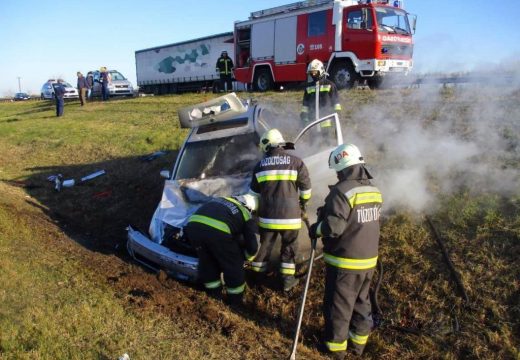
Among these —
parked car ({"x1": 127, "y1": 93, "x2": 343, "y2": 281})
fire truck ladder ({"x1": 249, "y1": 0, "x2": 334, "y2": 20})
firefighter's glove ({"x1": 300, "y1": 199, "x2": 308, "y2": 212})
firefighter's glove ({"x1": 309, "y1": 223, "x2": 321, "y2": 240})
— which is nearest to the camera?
firefighter's glove ({"x1": 309, "y1": 223, "x2": 321, "y2": 240})

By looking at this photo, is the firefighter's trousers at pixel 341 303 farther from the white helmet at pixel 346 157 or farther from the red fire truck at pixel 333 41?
the red fire truck at pixel 333 41

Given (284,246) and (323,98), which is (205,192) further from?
(323,98)

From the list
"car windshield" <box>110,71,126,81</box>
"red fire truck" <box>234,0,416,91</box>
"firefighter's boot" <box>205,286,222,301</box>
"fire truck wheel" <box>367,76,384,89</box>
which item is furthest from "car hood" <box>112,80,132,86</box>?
"firefighter's boot" <box>205,286,222,301</box>

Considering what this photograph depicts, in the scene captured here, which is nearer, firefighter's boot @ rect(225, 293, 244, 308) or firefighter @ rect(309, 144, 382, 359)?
firefighter @ rect(309, 144, 382, 359)

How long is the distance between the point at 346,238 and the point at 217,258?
142 cm

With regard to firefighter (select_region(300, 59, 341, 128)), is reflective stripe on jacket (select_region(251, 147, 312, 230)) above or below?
below

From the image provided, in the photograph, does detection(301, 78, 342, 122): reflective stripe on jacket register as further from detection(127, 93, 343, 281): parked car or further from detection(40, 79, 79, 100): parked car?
detection(40, 79, 79, 100): parked car

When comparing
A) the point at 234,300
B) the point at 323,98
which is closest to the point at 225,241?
the point at 234,300

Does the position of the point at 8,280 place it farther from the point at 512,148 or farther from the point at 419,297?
the point at 512,148

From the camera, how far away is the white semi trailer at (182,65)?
25.3 meters

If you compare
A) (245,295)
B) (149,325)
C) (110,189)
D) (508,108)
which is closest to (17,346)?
(149,325)

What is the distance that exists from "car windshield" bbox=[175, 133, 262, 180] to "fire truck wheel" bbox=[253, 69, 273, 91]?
37.6ft

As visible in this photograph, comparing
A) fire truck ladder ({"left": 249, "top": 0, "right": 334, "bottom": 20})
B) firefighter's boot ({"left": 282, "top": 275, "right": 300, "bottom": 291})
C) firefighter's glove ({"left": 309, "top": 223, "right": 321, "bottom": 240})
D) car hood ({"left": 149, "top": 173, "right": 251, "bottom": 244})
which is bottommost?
firefighter's boot ({"left": 282, "top": 275, "right": 300, "bottom": 291})

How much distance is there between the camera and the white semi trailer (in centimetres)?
2527
